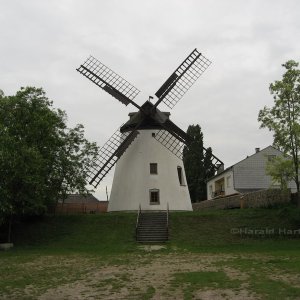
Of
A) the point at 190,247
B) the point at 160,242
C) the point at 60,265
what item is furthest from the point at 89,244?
the point at 60,265

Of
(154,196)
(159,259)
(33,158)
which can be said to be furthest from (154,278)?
(154,196)

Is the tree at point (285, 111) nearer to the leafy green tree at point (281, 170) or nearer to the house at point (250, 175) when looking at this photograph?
the leafy green tree at point (281, 170)

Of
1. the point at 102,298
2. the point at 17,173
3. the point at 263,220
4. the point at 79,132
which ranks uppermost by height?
the point at 79,132

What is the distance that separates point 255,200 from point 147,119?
1217cm

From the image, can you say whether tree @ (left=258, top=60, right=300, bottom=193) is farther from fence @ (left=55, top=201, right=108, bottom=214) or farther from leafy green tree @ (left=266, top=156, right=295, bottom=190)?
fence @ (left=55, top=201, right=108, bottom=214)

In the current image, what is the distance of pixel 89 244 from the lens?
33062 millimetres

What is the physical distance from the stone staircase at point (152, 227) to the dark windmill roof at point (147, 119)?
310 inches

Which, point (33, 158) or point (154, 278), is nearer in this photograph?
point (154, 278)

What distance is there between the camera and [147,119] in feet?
143

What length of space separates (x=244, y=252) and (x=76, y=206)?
108 ft

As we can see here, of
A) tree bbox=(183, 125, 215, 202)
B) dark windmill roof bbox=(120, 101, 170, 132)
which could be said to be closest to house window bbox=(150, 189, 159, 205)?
dark windmill roof bbox=(120, 101, 170, 132)

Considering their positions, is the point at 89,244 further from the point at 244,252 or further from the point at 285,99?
the point at 285,99

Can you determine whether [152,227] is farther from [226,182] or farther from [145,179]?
[226,182]

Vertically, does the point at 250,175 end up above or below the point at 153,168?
above
